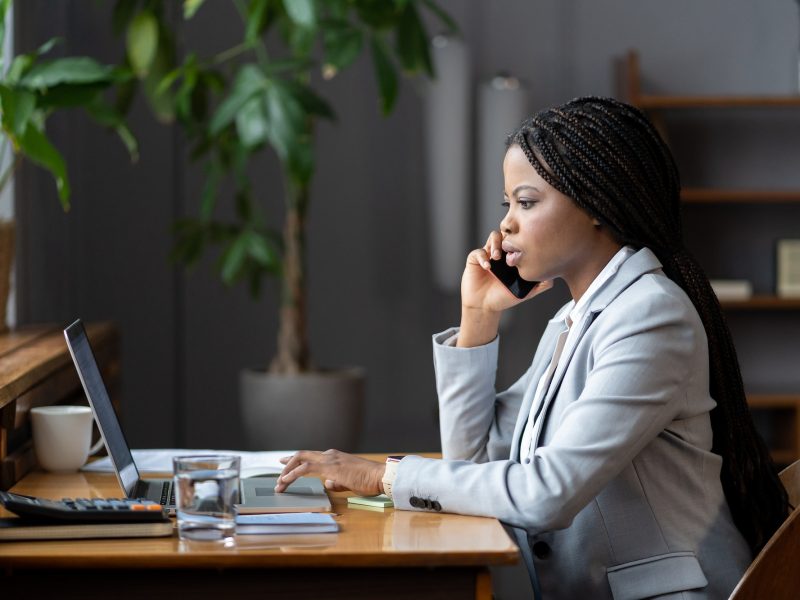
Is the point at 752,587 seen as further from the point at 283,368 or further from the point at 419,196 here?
the point at 419,196

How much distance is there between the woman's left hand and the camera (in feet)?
5.29

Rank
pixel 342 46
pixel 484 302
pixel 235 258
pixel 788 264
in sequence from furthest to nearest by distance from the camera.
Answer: pixel 788 264, pixel 235 258, pixel 342 46, pixel 484 302

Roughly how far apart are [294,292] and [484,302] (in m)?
2.09

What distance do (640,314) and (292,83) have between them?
6.95 feet

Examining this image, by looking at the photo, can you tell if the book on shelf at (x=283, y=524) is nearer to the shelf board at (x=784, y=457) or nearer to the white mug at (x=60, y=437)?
the white mug at (x=60, y=437)

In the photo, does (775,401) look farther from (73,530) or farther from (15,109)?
(73,530)

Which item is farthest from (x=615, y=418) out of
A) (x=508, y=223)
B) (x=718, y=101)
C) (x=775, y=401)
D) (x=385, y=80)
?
(x=718, y=101)

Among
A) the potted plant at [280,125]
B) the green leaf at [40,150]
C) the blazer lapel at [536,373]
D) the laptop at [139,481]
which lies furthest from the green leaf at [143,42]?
the blazer lapel at [536,373]

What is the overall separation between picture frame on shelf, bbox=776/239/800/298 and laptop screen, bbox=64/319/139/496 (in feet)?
10.7

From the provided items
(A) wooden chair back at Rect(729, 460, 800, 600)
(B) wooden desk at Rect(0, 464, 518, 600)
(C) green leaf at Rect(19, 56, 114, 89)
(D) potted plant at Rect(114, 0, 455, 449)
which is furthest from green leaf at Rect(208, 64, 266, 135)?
(A) wooden chair back at Rect(729, 460, 800, 600)

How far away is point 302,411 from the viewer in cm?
386

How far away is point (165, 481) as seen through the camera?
183 centimetres

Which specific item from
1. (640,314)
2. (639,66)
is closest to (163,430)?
(639,66)

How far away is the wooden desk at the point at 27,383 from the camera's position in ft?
6.16
